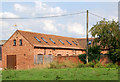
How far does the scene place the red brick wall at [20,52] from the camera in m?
32.5

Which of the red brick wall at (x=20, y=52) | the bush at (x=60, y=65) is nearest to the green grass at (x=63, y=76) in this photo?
the bush at (x=60, y=65)

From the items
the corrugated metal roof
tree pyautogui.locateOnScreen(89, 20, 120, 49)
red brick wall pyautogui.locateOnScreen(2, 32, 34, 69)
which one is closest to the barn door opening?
red brick wall pyautogui.locateOnScreen(2, 32, 34, 69)

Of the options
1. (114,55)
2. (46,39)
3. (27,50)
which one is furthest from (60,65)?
(46,39)

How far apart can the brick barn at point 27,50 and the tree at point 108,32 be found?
26.5ft

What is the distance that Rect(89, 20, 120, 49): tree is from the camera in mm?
27938

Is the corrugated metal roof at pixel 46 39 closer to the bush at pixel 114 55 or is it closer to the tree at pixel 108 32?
the tree at pixel 108 32

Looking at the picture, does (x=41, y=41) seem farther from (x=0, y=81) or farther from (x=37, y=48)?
(x=0, y=81)

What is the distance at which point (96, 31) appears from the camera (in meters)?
29.1

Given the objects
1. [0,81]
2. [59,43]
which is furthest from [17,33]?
[0,81]

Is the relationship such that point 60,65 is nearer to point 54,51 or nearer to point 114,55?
point 114,55

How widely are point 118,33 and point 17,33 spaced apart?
53.5 ft

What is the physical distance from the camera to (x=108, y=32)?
28.7 meters

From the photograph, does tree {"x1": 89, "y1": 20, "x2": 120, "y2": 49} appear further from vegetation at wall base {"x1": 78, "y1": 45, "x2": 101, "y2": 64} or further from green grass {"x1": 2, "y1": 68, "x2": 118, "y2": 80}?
green grass {"x1": 2, "y1": 68, "x2": 118, "y2": 80}

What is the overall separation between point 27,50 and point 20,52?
59.7 inches
